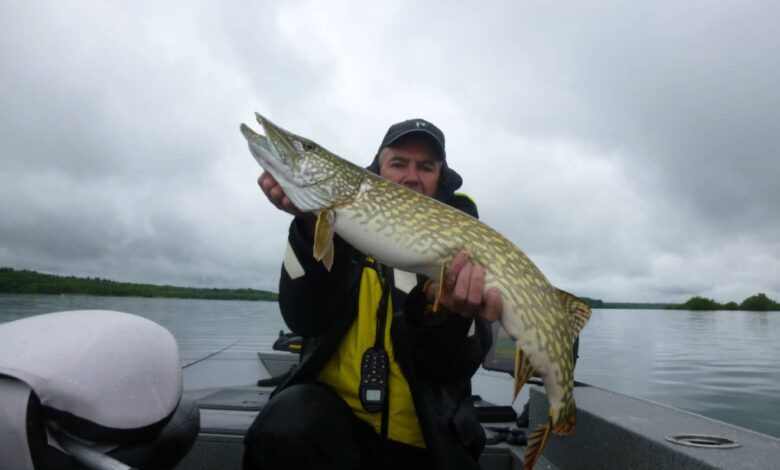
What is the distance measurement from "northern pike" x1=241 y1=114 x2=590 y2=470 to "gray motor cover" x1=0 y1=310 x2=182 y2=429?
83cm

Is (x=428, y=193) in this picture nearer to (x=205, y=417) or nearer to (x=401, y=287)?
(x=401, y=287)

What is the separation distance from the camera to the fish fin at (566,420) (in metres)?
2.37

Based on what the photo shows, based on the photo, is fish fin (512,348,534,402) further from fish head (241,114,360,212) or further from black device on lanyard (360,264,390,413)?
fish head (241,114,360,212)

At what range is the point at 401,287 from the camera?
111 inches

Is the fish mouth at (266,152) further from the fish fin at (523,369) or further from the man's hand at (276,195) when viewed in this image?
the fish fin at (523,369)

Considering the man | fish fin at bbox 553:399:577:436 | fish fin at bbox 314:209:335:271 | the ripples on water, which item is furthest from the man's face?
the ripples on water

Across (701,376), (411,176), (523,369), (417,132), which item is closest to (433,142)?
(417,132)

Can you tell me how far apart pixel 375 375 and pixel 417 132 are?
154 centimetres

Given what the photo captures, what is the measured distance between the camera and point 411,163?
3479 mm

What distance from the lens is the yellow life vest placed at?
103 inches

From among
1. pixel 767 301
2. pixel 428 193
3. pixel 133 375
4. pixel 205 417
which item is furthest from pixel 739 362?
pixel 767 301

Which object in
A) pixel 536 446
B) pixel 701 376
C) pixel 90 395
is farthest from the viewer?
pixel 701 376

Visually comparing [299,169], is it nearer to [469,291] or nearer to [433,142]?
[469,291]

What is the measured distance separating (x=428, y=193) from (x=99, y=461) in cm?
Result: 247
